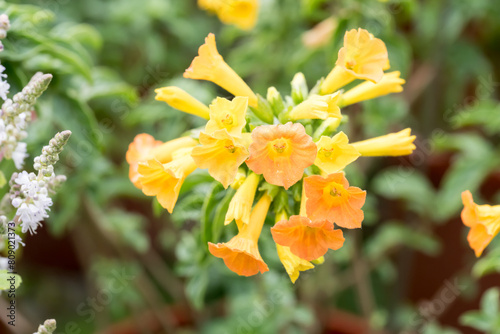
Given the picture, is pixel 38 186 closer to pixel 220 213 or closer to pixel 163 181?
pixel 163 181

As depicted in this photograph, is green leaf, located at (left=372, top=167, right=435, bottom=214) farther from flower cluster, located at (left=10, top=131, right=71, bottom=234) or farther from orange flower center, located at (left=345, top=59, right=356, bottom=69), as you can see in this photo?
flower cluster, located at (left=10, top=131, right=71, bottom=234)

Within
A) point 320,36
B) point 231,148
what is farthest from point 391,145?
point 320,36

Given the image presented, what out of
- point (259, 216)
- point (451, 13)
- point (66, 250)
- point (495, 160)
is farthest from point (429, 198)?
point (66, 250)

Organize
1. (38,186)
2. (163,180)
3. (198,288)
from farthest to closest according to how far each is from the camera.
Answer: (198,288) < (163,180) < (38,186)

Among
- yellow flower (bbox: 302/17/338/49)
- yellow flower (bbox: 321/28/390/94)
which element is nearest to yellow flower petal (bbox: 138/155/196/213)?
yellow flower (bbox: 321/28/390/94)

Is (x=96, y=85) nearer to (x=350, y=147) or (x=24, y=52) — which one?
(x=24, y=52)

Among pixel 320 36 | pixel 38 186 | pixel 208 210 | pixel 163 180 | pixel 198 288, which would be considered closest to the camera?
pixel 38 186

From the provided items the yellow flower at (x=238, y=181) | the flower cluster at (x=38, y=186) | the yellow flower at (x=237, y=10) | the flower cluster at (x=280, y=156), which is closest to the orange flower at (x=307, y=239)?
the flower cluster at (x=280, y=156)
